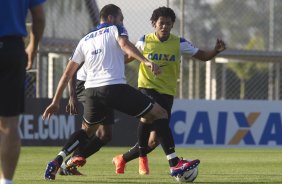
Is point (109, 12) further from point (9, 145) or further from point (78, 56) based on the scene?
point (9, 145)

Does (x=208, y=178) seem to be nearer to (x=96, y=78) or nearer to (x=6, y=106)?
(x=96, y=78)

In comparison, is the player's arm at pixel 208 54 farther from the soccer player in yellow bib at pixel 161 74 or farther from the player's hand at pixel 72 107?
the player's hand at pixel 72 107

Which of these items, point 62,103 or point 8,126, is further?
point 62,103

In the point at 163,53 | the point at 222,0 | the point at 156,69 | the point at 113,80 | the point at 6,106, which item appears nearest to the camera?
the point at 6,106

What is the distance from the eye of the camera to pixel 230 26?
21.9 m

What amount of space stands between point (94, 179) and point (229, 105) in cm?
909

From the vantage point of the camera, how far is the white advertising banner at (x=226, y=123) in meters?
18.8

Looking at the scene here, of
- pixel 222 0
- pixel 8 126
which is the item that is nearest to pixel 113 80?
pixel 8 126

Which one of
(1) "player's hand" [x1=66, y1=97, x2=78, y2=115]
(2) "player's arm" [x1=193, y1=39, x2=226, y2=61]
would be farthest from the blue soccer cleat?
(2) "player's arm" [x1=193, y1=39, x2=226, y2=61]

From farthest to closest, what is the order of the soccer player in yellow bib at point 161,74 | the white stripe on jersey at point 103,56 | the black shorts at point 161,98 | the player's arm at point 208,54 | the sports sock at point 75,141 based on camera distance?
the black shorts at point 161,98, the soccer player in yellow bib at point 161,74, the sports sock at point 75,141, the player's arm at point 208,54, the white stripe on jersey at point 103,56

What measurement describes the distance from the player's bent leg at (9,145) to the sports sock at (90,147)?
4.00 m

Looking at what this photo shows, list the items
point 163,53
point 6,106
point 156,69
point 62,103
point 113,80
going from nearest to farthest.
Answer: point 6,106, point 156,69, point 113,80, point 163,53, point 62,103

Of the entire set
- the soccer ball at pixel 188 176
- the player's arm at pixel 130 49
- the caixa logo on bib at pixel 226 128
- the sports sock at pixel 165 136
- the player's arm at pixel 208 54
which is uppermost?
the player's arm at pixel 130 49

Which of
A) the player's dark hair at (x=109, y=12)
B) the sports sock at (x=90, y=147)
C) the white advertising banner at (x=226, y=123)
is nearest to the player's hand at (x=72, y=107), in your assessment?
the sports sock at (x=90, y=147)
